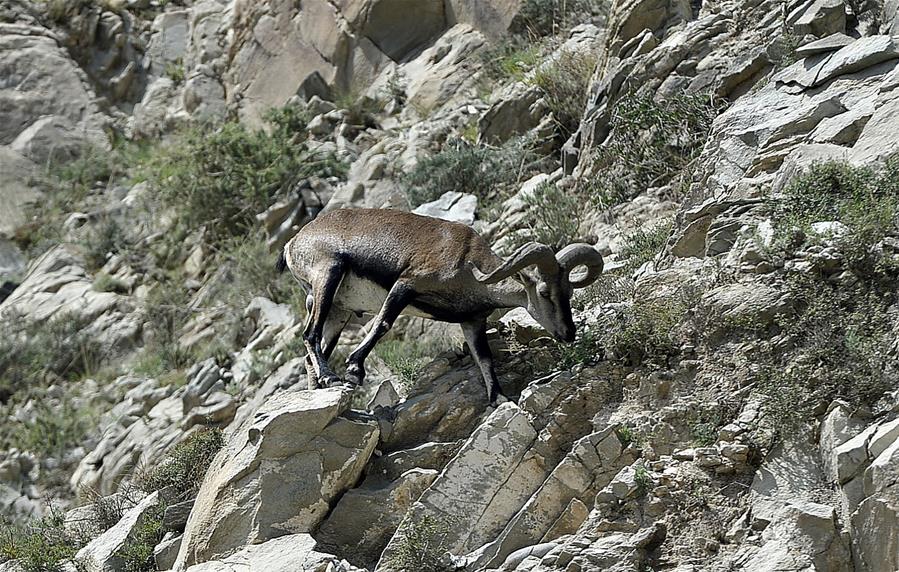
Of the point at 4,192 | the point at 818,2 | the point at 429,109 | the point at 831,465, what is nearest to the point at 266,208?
the point at 429,109

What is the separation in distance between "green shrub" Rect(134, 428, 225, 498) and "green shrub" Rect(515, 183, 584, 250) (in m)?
4.22

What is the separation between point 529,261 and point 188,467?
13.0 ft

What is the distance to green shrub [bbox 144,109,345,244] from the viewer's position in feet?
62.6

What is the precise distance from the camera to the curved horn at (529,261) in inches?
396

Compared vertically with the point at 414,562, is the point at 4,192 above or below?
below

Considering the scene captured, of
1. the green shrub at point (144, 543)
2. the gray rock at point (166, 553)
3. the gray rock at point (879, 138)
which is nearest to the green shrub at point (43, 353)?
the green shrub at point (144, 543)

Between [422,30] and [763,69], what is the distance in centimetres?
952

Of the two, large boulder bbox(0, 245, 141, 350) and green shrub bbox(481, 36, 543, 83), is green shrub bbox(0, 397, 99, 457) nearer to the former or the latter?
large boulder bbox(0, 245, 141, 350)

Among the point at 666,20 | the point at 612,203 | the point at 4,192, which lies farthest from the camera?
the point at 4,192

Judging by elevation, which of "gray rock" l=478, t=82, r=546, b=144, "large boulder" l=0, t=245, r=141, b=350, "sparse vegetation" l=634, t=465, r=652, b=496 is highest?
"sparse vegetation" l=634, t=465, r=652, b=496

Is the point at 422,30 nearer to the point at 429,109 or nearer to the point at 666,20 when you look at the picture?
the point at 429,109

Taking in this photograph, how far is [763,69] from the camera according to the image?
41.4 feet

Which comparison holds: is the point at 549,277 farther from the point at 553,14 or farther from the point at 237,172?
the point at 237,172

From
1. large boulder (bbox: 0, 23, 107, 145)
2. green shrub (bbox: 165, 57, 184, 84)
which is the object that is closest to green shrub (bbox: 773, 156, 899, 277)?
large boulder (bbox: 0, 23, 107, 145)
